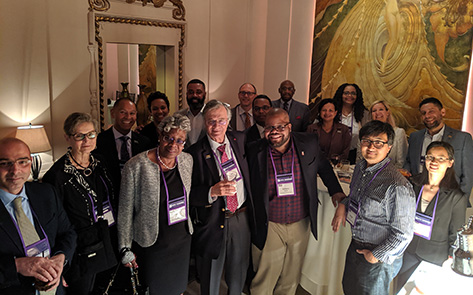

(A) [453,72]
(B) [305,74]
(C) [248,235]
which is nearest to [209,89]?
(B) [305,74]

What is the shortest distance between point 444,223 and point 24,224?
2.48 metres

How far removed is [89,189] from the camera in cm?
241

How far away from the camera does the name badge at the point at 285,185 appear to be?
9.37 ft

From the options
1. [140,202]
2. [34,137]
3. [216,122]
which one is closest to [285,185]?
[216,122]

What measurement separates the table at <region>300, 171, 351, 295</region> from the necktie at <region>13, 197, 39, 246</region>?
2256 mm

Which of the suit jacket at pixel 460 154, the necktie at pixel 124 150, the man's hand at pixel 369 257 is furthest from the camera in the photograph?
the suit jacket at pixel 460 154

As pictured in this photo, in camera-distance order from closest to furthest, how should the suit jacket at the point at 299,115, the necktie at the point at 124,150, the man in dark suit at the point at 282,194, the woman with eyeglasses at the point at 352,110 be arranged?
the man in dark suit at the point at 282,194, the necktie at the point at 124,150, the woman with eyeglasses at the point at 352,110, the suit jacket at the point at 299,115

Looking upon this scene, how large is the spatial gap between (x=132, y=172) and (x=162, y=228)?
42 centimetres

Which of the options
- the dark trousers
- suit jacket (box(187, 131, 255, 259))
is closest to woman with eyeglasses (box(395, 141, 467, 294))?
the dark trousers

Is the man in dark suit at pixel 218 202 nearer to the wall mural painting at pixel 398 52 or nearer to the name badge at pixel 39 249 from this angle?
the name badge at pixel 39 249

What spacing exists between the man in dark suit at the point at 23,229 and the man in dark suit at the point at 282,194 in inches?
55.1

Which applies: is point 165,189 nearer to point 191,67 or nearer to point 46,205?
point 46,205

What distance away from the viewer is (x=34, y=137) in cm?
448

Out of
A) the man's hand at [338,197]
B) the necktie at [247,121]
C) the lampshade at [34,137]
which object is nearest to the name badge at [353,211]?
the man's hand at [338,197]
